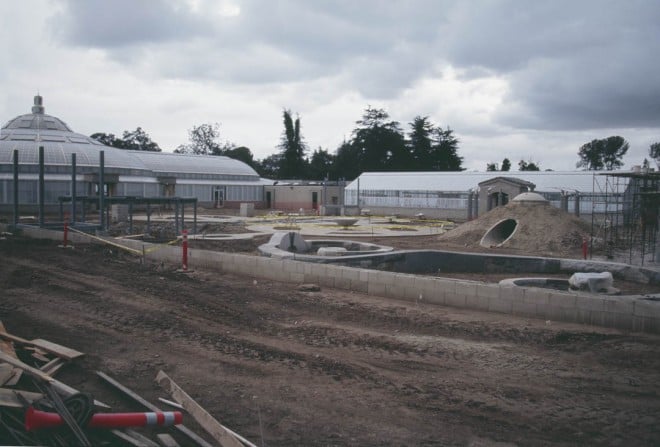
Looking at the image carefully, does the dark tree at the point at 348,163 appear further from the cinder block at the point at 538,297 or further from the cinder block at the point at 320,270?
the cinder block at the point at 538,297

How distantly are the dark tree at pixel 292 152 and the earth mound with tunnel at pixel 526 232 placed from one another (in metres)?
62.1

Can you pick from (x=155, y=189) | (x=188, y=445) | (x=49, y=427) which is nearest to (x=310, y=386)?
(x=188, y=445)

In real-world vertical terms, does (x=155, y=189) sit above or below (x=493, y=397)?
above

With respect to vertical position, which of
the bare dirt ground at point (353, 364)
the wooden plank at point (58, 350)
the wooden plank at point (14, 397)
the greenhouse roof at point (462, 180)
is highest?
the greenhouse roof at point (462, 180)

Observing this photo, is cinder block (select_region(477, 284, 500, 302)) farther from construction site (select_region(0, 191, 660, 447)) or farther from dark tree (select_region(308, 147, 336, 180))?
dark tree (select_region(308, 147, 336, 180))

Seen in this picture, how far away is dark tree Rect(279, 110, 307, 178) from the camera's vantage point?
87.9 m

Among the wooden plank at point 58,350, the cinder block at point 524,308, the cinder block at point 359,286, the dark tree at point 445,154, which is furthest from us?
the dark tree at point 445,154

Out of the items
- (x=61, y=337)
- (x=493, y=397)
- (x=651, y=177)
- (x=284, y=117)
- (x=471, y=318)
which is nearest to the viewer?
(x=493, y=397)

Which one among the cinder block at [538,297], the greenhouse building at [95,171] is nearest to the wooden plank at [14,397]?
the cinder block at [538,297]

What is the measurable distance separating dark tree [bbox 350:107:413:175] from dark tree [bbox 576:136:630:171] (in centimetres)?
3087

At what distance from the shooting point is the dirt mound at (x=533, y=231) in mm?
24078

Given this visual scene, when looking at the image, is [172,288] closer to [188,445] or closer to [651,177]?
[188,445]

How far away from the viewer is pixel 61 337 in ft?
26.9

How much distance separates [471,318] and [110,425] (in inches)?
273
